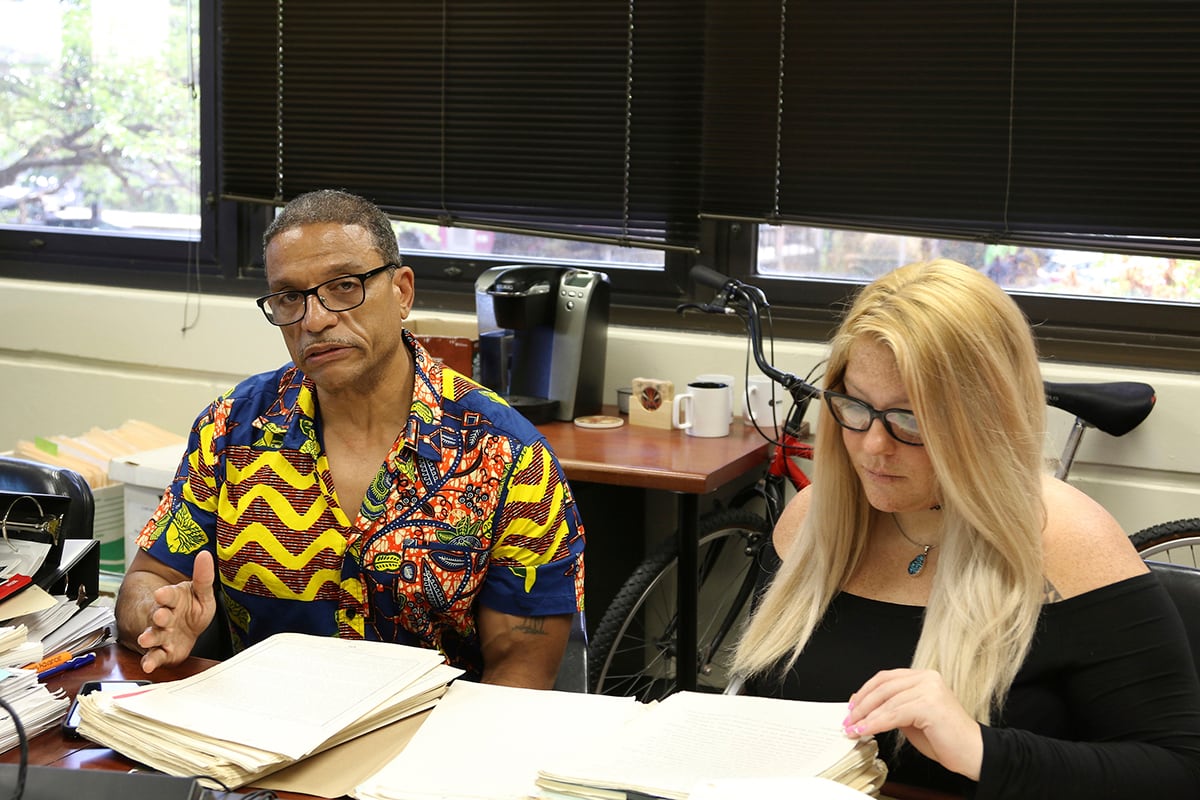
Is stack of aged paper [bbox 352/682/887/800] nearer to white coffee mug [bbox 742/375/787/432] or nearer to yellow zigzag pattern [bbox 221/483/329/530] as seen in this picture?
yellow zigzag pattern [bbox 221/483/329/530]

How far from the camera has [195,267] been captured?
12.5 feet

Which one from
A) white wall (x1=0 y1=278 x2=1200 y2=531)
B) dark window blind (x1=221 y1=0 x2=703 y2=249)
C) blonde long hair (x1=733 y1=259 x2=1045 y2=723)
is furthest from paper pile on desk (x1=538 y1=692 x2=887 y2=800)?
dark window blind (x1=221 y1=0 x2=703 y2=249)

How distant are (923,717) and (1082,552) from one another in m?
0.32

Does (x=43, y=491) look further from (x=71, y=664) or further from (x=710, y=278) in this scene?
(x=710, y=278)

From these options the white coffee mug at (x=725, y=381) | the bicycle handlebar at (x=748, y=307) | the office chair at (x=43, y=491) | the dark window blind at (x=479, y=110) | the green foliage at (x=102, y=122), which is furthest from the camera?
the green foliage at (x=102, y=122)

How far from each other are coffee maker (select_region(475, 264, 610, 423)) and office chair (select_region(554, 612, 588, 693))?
1.17 m

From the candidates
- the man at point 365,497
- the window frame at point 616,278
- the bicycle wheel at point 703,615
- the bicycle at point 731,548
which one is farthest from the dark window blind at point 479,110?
the man at point 365,497

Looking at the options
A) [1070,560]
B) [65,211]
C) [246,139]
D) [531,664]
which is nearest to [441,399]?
[531,664]

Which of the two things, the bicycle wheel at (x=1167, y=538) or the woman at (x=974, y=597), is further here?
the bicycle wheel at (x=1167, y=538)

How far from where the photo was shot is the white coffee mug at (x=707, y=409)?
2836 millimetres

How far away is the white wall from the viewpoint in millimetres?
3176

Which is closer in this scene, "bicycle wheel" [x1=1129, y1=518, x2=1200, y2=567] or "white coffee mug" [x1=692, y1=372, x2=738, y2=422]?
"bicycle wheel" [x1=1129, y1=518, x2=1200, y2=567]

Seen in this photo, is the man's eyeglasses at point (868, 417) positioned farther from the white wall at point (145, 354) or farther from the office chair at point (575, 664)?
the white wall at point (145, 354)

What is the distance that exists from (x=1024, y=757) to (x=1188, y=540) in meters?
1.52
